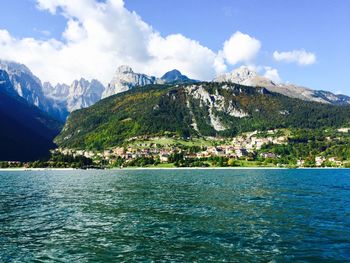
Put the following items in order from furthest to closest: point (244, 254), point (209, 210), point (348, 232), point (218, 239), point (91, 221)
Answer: point (209, 210) → point (91, 221) → point (348, 232) → point (218, 239) → point (244, 254)

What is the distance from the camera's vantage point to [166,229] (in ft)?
135

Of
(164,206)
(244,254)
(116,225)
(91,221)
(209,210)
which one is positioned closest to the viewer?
(244,254)

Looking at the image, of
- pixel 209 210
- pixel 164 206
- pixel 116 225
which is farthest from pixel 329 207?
pixel 116 225

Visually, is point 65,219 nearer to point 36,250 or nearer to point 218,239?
point 36,250

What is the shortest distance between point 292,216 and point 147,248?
82.6 feet

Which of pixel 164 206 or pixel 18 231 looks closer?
pixel 18 231

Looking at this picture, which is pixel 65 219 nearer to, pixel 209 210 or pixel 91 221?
pixel 91 221

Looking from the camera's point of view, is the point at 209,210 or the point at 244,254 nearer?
the point at 244,254

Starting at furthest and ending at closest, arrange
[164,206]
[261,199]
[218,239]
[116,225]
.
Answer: [261,199]
[164,206]
[116,225]
[218,239]

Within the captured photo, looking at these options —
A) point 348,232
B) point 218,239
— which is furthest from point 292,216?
point 218,239

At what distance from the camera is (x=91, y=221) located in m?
46.8

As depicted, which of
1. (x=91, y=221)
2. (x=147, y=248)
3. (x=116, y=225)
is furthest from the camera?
(x=91, y=221)

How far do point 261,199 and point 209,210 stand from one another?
18.3m

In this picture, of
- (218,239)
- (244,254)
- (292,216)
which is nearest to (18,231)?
(218,239)
